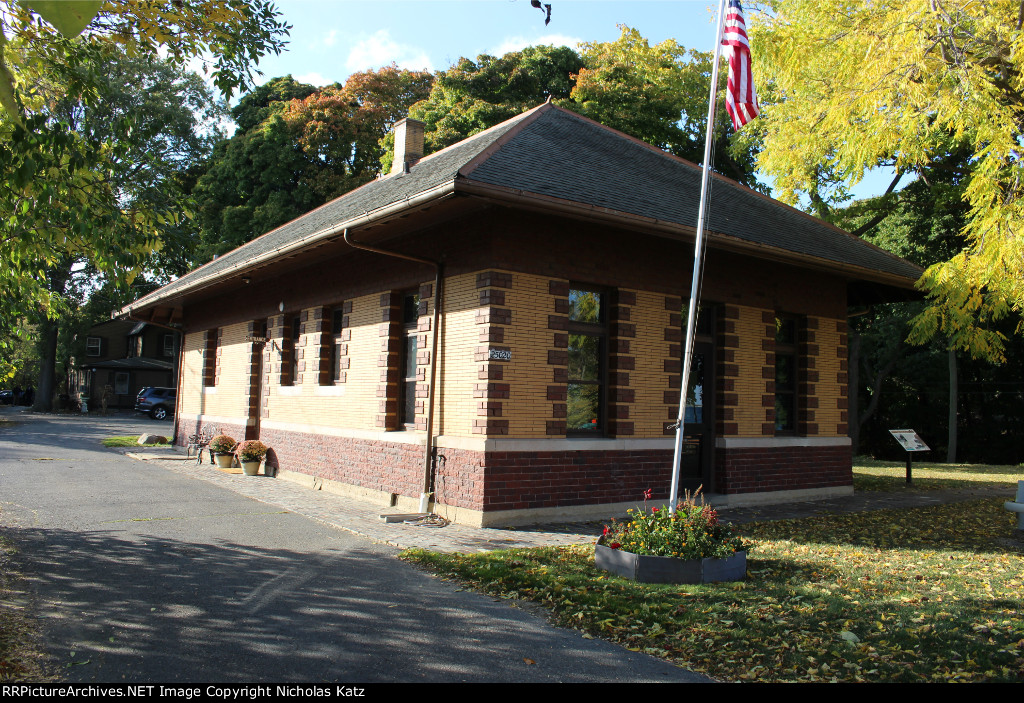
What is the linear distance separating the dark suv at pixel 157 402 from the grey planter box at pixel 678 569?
39.4 metres

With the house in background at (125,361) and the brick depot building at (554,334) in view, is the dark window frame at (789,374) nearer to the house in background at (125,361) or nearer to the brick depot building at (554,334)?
the brick depot building at (554,334)

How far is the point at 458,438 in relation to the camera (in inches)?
395

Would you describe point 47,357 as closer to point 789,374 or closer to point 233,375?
point 233,375

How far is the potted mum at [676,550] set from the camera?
6.81m

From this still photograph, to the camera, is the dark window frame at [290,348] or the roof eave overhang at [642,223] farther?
the dark window frame at [290,348]

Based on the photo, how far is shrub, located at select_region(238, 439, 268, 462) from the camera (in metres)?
15.3

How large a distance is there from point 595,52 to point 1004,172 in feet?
69.6

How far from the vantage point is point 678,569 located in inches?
268

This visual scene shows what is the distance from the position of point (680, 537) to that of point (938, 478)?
15.0m

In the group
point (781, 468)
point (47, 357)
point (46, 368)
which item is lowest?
point (781, 468)

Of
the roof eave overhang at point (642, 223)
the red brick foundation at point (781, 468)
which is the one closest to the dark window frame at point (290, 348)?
the roof eave overhang at point (642, 223)

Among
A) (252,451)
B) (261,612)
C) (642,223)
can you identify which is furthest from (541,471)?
(252,451)
